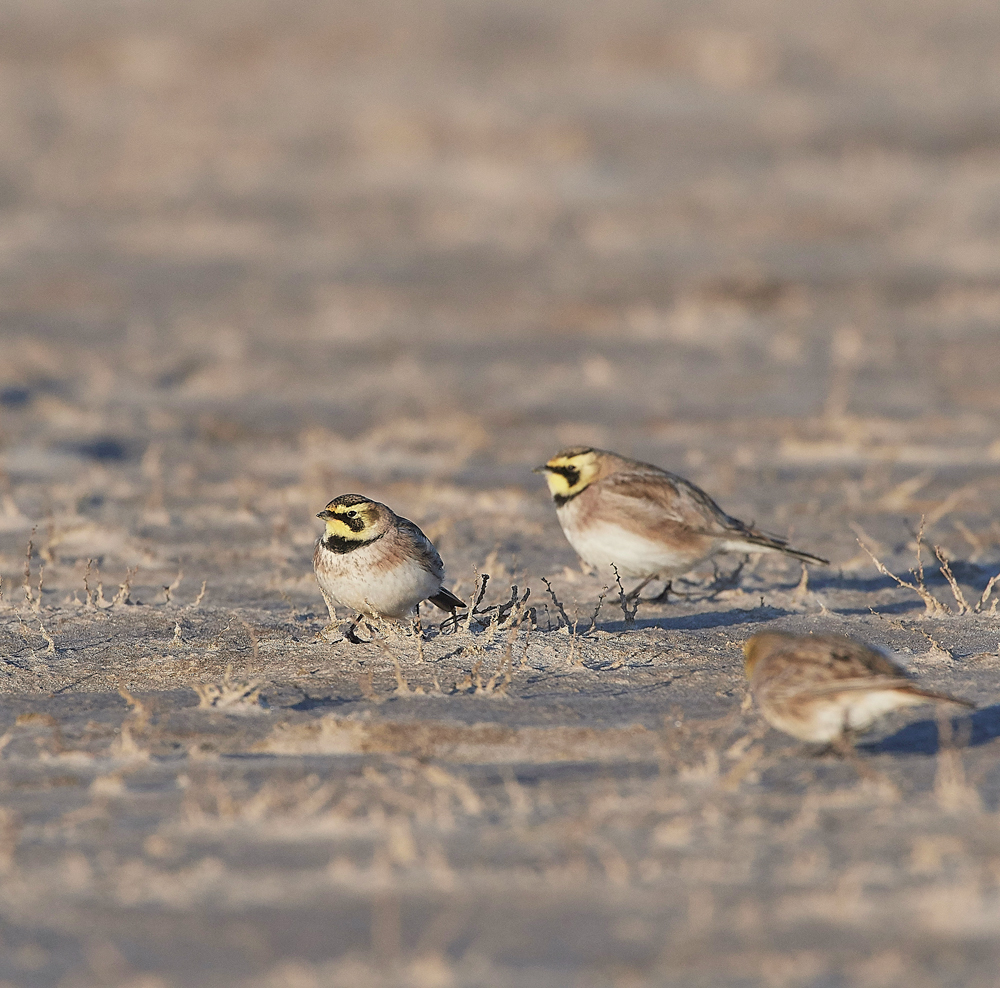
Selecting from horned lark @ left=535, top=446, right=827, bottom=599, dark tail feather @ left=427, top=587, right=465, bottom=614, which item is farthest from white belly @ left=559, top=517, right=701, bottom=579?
dark tail feather @ left=427, top=587, right=465, bottom=614

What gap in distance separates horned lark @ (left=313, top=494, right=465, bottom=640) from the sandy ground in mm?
209

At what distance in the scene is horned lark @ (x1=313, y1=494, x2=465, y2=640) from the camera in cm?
591

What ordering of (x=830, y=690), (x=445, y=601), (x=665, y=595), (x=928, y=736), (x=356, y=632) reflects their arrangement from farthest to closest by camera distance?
(x=665, y=595) → (x=445, y=601) → (x=356, y=632) → (x=928, y=736) → (x=830, y=690)

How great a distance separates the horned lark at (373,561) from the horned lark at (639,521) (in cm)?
82

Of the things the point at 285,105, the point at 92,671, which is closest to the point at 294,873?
the point at 92,671

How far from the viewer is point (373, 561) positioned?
19.4 ft

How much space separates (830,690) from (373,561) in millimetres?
2002

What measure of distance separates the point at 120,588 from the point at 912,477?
17.9 ft

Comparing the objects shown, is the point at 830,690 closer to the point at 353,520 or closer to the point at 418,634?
the point at 418,634

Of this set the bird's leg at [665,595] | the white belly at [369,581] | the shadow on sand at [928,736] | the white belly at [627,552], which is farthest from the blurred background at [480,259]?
the shadow on sand at [928,736]

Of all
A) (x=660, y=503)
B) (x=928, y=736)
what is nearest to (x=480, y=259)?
(x=660, y=503)

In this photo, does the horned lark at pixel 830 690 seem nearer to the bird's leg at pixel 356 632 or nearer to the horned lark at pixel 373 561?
the horned lark at pixel 373 561

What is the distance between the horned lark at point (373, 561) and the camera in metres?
5.91

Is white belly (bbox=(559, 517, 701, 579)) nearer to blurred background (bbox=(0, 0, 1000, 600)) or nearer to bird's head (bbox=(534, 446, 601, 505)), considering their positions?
bird's head (bbox=(534, 446, 601, 505))
